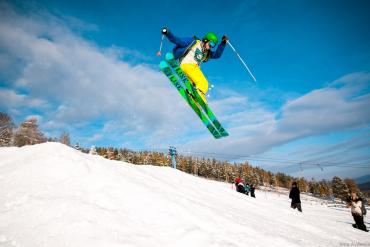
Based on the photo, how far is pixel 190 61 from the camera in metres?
11.8

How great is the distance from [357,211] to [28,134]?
4829 centimetres

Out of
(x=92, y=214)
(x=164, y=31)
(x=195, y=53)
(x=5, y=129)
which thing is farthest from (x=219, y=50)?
(x=5, y=129)

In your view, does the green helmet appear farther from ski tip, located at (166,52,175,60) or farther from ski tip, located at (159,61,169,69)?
ski tip, located at (159,61,169,69)

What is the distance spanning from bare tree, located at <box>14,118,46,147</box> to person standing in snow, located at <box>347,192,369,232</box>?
46353 mm

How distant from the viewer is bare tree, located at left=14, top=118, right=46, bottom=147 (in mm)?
42138

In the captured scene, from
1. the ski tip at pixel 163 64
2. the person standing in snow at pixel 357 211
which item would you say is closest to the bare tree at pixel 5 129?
the ski tip at pixel 163 64

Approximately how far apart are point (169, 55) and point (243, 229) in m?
8.78

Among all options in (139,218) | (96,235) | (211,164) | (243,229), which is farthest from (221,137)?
(211,164)

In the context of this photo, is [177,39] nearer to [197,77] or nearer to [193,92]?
[197,77]

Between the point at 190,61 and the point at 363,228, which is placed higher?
the point at 190,61

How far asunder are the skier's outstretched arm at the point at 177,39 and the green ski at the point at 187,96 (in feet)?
3.62

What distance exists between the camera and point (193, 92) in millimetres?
12352

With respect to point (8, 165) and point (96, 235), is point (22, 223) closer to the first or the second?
point (96, 235)

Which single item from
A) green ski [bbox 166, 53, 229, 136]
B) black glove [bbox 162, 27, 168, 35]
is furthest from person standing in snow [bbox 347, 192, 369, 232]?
black glove [bbox 162, 27, 168, 35]
